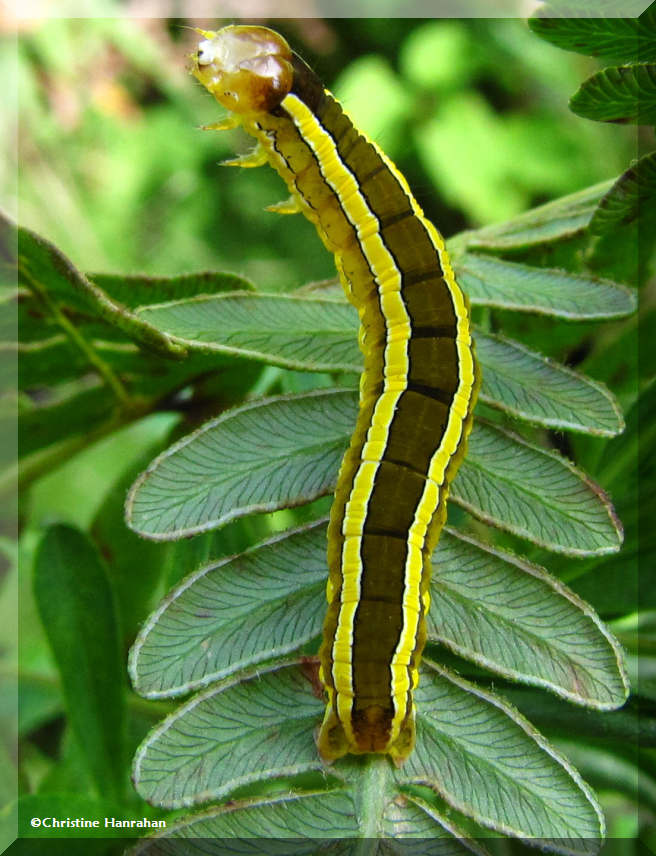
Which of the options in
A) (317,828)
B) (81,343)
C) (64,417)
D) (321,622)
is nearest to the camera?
(317,828)

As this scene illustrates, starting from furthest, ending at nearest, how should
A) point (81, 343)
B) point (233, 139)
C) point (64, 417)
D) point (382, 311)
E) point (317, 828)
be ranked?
1. point (233, 139)
2. point (64, 417)
3. point (81, 343)
4. point (382, 311)
5. point (317, 828)

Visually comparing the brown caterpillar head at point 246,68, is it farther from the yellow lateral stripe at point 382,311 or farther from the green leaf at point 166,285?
the green leaf at point 166,285

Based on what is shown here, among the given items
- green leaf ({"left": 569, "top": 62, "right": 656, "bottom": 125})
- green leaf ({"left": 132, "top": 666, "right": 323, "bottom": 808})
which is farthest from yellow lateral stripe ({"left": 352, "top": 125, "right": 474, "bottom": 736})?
green leaf ({"left": 569, "top": 62, "right": 656, "bottom": 125})

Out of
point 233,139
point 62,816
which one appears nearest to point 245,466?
point 62,816

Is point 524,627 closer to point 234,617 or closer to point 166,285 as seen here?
point 234,617

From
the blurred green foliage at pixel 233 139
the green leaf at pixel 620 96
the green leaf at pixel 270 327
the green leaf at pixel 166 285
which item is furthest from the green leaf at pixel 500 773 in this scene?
the blurred green foliage at pixel 233 139

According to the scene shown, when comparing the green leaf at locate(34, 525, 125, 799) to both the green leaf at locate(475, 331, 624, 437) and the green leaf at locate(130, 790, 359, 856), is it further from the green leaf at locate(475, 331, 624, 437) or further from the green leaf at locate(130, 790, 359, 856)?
the green leaf at locate(475, 331, 624, 437)

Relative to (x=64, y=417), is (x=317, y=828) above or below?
below
